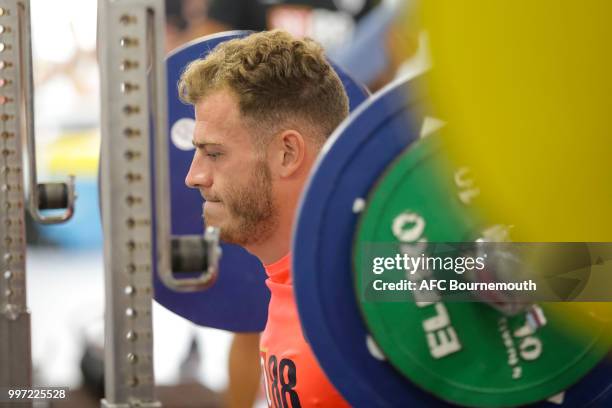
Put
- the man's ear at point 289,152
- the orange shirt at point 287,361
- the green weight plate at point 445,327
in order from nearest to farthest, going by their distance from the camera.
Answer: the green weight plate at point 445,327
the orange shirt at point 287,361
the man's ear at point 289,152

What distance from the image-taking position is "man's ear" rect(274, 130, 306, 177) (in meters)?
1.87

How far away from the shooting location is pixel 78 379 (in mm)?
4816

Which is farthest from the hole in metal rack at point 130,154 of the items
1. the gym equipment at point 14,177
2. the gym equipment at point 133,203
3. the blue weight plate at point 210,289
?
the blue weight plate at point 210,289

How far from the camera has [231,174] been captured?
1.89 m

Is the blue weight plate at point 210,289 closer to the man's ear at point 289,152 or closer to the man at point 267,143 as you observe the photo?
the man at point 267,143

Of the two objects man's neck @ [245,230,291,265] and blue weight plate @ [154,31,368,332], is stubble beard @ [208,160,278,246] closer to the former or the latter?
man's neck @ [245,230,291,265]

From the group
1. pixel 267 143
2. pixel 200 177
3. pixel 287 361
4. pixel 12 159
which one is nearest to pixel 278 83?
pixel 267 143

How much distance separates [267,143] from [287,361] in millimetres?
417

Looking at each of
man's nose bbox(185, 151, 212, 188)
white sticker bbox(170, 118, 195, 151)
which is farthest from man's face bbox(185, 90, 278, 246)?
white sticker bbox(170, 118, 195, 151)

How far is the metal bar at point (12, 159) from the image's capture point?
2.26 metres

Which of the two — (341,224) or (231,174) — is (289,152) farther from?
(341,224)

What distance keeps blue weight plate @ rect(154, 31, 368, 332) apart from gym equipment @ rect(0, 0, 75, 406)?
1.17 feet

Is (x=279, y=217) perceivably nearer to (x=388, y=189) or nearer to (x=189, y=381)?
(x=388, y=189)

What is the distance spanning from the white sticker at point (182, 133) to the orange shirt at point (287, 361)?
66 cm
